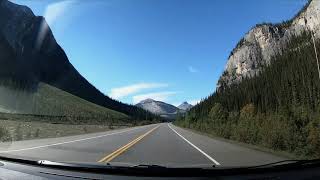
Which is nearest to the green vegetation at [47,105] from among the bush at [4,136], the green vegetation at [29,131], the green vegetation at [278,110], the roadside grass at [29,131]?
the green vegetation at [278,110]

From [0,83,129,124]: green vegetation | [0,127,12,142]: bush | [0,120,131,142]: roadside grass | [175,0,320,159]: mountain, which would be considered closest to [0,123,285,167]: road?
[175,0,320,159]: mountain

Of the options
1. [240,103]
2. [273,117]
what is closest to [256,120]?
[273,117]

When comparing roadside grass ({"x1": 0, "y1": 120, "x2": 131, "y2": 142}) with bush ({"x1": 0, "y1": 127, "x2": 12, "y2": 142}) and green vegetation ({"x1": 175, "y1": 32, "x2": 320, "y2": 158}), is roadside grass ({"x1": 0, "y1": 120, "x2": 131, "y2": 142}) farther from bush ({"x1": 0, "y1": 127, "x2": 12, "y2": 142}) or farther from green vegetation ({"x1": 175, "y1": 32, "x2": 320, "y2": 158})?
green vegetation ({"x1": 175, "y1": 32, "x2": 320, "y2": 158})

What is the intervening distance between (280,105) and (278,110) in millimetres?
3132

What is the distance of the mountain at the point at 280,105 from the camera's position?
65.3ft

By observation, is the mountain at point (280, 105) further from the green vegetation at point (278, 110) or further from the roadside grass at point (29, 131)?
the roadside grass at point (29, 131)

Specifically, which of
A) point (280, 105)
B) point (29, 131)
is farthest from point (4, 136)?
point (280, 105)

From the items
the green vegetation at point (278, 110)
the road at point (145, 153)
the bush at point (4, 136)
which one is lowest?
the road at point (145, 153)

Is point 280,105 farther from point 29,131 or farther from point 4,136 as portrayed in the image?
point 29,131

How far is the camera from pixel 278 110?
944 inches

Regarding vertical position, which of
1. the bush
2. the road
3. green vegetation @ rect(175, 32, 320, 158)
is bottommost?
the road

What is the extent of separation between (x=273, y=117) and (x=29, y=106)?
135 metres

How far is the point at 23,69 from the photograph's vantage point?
188500mm

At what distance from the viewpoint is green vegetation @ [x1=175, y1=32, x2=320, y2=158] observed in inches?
768
